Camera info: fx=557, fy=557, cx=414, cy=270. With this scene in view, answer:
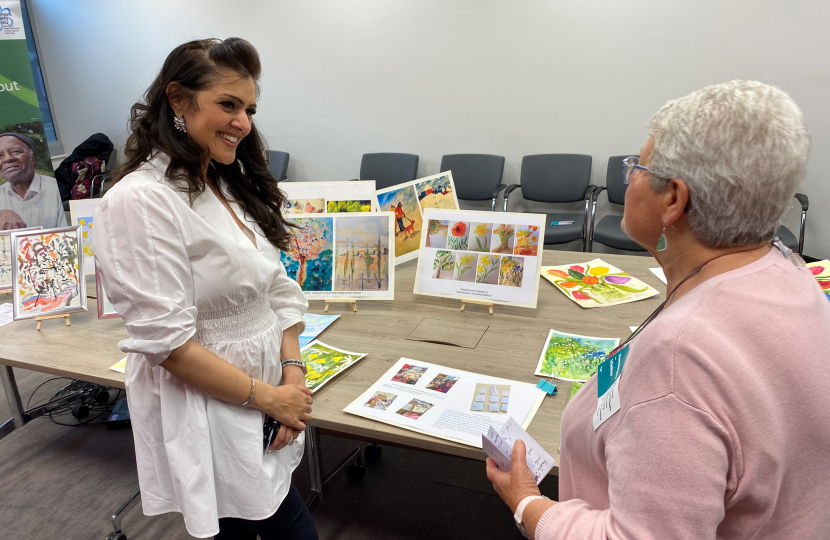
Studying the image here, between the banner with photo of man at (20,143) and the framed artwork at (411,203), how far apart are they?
3.76m

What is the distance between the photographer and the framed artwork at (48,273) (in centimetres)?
221

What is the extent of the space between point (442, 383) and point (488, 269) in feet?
2.11

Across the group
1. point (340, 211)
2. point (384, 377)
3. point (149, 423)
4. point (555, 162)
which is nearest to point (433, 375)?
point (384, 377)

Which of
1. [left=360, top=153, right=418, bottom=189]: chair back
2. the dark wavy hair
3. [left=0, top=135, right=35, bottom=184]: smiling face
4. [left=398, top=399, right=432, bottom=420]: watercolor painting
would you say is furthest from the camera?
[left=360, top=153, right=418, bottom=189]: chair back

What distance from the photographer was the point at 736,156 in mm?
723

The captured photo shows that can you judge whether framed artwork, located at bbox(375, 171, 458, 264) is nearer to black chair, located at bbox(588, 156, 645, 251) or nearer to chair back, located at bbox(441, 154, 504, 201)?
black chair, located at bbox(588, 156, 645, 251)

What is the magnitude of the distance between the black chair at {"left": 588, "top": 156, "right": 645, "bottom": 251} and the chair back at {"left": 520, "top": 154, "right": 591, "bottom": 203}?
17 cm

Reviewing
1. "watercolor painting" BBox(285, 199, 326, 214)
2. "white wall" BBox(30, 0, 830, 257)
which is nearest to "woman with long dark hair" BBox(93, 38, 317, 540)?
"watercolor painting" BBox(285, 199, 326, 214)

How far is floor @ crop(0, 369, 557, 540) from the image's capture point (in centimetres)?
212

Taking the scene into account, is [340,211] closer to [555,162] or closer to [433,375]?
[433,375]

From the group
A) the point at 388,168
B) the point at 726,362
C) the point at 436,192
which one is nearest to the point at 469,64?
the point at 388,168

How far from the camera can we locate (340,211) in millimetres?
2473

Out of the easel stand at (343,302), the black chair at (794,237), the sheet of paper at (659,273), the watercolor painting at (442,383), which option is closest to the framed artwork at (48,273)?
the easel stand at (343,302)

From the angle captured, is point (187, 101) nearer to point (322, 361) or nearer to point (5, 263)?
point (322, 361)
